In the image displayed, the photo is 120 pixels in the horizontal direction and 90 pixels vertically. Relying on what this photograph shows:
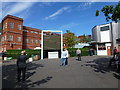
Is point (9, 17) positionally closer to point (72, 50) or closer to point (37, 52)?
point (37, 52)

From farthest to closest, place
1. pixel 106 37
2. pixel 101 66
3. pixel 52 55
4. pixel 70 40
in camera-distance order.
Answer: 1. pixel 70 40
2. pixel 106 37
3. pixel 52 55
4. pixel 101 66

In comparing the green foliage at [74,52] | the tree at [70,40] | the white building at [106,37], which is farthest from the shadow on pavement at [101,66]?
the tree at [70,40]

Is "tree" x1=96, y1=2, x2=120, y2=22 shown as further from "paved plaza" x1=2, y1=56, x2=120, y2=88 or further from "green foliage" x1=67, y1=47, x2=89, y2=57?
"green foliage" x1=67, y1=47, x2=89, y2=57

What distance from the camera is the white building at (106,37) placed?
2750cm

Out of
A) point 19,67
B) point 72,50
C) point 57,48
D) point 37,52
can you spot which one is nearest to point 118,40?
point 72,50

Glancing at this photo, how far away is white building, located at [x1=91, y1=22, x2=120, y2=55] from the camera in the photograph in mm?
27500

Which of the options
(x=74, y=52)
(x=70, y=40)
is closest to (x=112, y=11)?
(x=74, y=52)

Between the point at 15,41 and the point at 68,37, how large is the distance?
18.0 m

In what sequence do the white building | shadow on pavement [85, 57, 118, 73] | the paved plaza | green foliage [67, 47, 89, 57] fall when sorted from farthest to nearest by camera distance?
the white building → green foliage [67, 47, 89, 57] → shadow on pavement [85, 57, 118, 73] → the paved plaza

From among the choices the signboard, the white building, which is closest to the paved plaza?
the signboard

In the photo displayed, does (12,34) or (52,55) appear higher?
(12,34)

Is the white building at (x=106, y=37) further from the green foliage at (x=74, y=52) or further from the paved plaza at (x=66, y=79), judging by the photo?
the paved plaza at (x=66, y=79)

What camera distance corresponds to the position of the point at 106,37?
31578 mm

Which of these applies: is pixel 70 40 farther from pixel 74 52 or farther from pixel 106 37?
pixel 74 52
